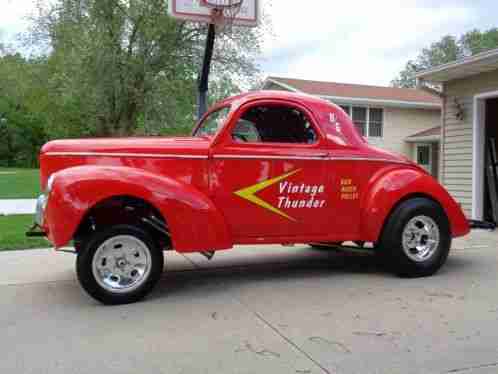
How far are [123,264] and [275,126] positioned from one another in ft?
7.34

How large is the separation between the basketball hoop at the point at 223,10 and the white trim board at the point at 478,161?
17.0 feet

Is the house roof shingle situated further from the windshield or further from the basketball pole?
the windshield

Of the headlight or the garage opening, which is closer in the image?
the headlight

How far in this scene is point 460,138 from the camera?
10.1 meters

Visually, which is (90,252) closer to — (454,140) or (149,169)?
(149,169)

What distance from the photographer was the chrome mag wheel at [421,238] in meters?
5.58

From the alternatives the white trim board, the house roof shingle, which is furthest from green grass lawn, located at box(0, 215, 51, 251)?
the house roof shingle

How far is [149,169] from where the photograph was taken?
15.8ft

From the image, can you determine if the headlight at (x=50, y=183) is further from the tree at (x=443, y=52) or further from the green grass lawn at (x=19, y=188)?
the tree at (x=443, y=52)

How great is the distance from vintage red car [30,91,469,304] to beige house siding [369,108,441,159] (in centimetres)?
1701

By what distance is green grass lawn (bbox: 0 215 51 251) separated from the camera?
7.56 metres

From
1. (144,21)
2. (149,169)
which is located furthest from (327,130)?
(144,21)

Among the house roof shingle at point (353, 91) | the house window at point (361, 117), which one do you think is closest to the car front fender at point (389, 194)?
the house roof shingle at point (353, 91)

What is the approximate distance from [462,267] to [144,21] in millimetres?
11590
